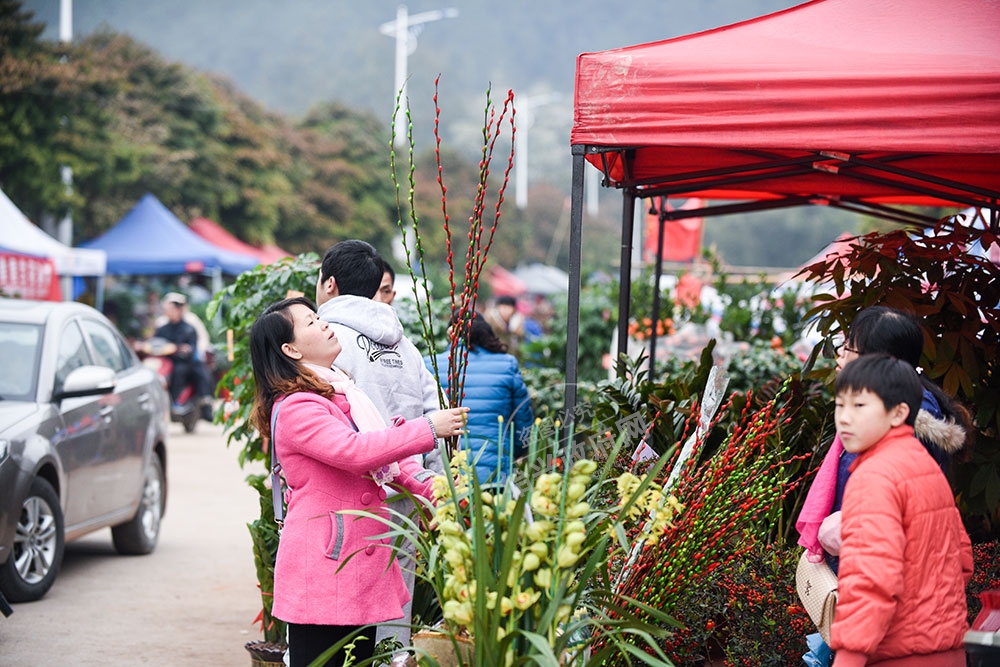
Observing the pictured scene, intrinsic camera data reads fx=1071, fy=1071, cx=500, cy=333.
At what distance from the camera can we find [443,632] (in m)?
3.00

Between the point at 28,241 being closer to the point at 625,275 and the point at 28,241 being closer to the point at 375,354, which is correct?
the point at 625,275

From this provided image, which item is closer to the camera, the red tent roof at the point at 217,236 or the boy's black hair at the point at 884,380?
the boy's black hair at the point at 884,380

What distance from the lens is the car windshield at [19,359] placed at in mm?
6219

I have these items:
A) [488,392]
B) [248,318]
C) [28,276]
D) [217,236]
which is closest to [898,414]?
[488,392]

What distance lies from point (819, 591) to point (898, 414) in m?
0.57

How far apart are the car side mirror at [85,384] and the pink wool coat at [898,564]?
16.0 ft

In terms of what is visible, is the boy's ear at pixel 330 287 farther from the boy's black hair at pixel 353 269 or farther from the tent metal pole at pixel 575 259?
the tent metal pole at pixel 575 259

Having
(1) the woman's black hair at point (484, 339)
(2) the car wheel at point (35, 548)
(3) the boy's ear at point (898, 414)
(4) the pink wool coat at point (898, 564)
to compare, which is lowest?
(2) the car wheel at point (35, 548)

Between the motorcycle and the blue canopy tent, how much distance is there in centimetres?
710

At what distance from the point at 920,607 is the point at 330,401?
175 centimetres

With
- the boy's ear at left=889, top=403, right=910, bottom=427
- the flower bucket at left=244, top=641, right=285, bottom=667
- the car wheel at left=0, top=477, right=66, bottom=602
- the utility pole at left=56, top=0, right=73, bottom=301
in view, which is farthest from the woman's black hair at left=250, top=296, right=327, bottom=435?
the utility pole at left=56, top=0, right=73, bottom=301

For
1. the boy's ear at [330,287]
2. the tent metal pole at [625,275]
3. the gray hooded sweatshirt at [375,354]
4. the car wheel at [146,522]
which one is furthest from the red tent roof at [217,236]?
the gray hooded sweatshirt at [375,354]

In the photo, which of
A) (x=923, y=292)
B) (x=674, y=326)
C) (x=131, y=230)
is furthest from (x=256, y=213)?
(x=923, y=292)

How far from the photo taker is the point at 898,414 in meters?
2.71
